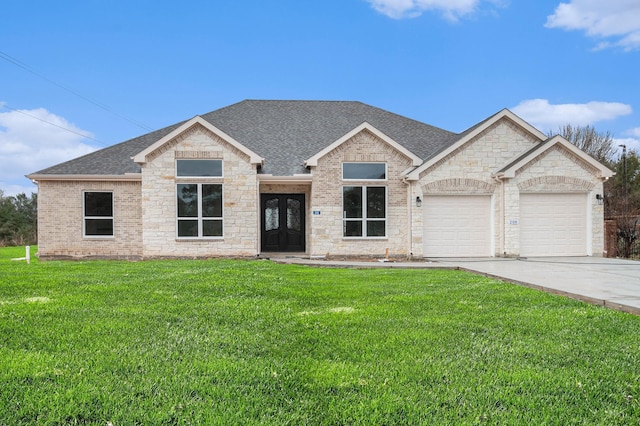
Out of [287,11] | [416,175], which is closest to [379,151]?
[416,175]

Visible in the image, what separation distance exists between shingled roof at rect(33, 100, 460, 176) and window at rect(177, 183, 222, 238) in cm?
229

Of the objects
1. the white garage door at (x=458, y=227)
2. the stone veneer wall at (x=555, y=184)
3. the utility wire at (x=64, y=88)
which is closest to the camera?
the stone veneer wall at (x=555, y=184)

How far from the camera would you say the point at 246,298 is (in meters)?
6.85

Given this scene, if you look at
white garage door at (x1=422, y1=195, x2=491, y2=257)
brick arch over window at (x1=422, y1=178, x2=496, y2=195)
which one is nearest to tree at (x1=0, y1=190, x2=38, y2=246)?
white garage door at (x1=422, y1=195, x2=491, y2=257)

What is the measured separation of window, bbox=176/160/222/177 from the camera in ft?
51.2

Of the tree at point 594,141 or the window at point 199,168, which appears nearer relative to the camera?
the window at point 199,168

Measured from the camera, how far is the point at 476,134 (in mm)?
15742

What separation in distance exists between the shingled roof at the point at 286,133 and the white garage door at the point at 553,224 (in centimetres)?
395

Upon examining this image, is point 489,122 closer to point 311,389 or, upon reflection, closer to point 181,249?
point 181,249

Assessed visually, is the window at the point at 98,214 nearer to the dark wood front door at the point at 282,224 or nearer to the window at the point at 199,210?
the window at the point at 199,210

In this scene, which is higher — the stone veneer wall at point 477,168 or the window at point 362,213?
the stone veneer wall at point 477,168

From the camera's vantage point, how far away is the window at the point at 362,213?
1593 cm

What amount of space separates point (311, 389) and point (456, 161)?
13770 millimetres

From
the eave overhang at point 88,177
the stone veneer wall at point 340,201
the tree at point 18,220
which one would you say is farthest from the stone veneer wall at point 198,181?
the tree at point 18,220
